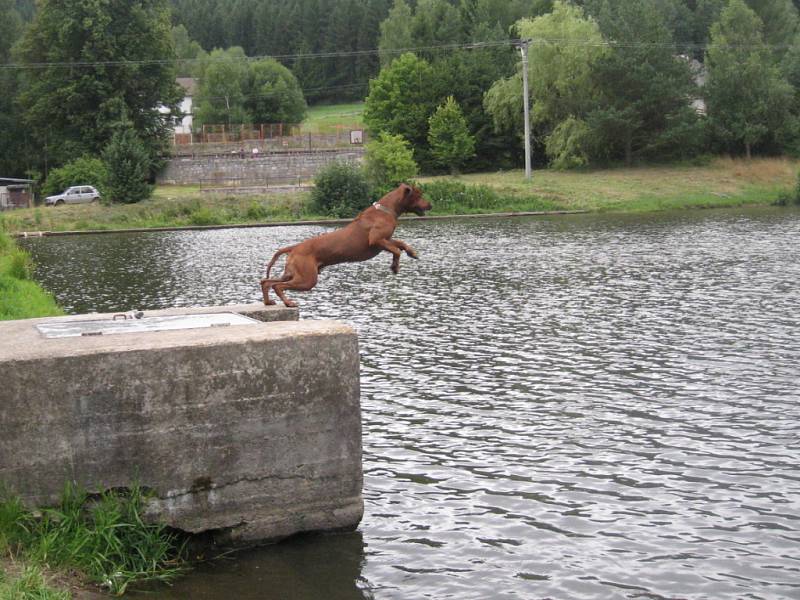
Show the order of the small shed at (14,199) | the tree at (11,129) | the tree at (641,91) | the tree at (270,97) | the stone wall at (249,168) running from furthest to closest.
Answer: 1. the tree at (270,97)
2. the tree at (11,129)
3. the stone wall at (249,168)
4. the tree at (641,91)
5. the small shed at (14,199)

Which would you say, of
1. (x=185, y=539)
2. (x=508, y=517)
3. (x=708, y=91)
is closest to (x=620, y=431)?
(x=508, y=517)

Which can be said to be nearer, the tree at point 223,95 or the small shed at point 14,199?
the small shed at point 14,199

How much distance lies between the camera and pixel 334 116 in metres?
146

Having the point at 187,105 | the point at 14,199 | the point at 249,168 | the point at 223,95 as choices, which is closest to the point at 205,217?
the point at 14,199

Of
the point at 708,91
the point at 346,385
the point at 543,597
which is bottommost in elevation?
the point at 543,597

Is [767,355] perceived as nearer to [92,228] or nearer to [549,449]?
[549,449]

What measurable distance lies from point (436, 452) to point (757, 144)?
77.1 meters

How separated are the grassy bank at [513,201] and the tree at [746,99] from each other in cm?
468

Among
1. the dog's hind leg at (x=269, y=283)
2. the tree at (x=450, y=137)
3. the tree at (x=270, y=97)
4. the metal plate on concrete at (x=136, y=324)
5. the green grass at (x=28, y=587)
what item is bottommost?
the green grass at (x=28, y=587)

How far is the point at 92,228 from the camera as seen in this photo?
64562 mm

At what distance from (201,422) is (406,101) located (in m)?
82.9

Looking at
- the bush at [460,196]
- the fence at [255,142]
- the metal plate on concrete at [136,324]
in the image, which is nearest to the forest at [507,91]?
the fence at [255,142]

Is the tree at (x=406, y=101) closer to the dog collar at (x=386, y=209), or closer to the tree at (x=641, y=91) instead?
the tree at (x=641, y=91)

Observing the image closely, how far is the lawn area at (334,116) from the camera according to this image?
125 metres
